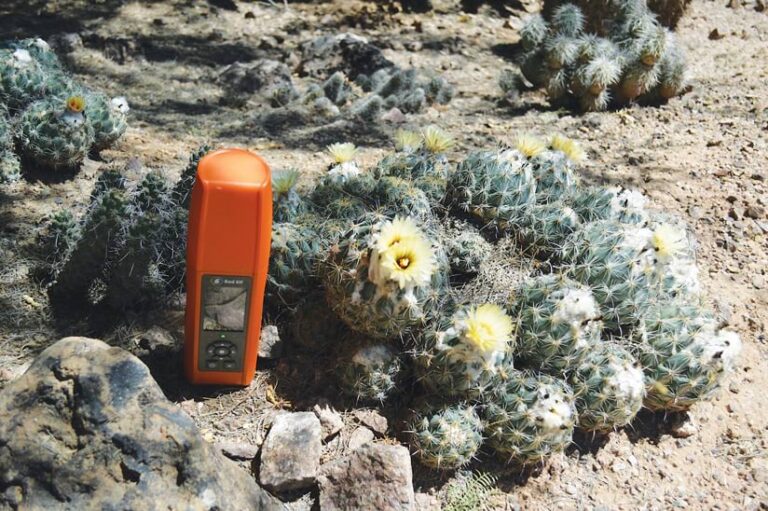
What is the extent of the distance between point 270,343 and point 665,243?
1911 millimetres

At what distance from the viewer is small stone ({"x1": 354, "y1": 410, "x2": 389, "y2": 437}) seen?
11.7ft

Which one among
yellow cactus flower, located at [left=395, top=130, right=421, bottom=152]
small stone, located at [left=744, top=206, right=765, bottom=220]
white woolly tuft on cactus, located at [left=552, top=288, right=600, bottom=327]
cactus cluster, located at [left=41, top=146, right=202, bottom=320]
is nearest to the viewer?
white woolly tuft on cactus, located at [left=552, top=288, right=600, bottom=327]

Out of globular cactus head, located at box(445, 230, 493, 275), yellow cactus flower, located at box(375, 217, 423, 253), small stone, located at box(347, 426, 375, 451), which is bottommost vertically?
small stone, located at box(347, 426, 375, 451)

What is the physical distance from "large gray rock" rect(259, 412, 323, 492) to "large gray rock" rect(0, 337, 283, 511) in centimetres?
53

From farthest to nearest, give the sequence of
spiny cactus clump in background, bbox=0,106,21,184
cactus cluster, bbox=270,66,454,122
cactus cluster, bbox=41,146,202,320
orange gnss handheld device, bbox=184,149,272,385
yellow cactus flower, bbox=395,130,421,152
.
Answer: cactus cluster, bbox=270,66,454,122 < spiny cactus clump in background, bbox=0,106,21,184 < yellow cactus flower, bbox=395,130,421,152 < cactus cluster, bbox=41,146,202,320 < orange gnss handheld device, bbox=184,149,272,385

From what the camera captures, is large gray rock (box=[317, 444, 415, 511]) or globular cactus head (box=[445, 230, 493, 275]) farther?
globular cactus head (box=[445, 230, 493, 275])

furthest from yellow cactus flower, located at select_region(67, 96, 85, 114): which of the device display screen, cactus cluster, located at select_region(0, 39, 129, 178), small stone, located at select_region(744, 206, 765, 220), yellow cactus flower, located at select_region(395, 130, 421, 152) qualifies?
small stone, located at select_region(744, 206, 765, 220)

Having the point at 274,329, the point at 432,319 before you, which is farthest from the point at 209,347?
the point at 432,319

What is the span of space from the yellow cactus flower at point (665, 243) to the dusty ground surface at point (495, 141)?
85cm

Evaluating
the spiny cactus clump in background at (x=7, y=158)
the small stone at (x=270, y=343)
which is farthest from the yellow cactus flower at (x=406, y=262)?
the spiny cactus clump in background at (x=7, y=158)

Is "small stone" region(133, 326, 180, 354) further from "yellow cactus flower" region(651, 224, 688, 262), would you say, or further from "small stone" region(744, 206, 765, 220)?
"small stone" region(744, 206, 765, 220)

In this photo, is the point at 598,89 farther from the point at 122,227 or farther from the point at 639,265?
the point at 122,227

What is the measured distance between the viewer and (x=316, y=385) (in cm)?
371

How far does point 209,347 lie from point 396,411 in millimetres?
891
